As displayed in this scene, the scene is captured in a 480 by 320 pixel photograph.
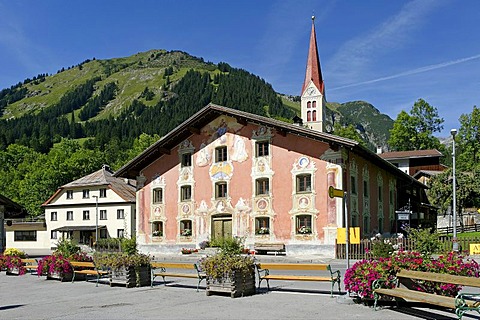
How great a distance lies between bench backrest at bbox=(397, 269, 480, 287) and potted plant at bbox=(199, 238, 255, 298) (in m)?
4.23

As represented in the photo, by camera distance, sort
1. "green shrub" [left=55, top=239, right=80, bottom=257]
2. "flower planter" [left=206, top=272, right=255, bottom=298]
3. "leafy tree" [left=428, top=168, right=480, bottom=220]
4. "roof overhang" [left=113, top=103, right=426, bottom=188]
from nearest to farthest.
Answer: "flower planter" [left=206, top=272, right=255, bottom=298] < "green shrub" [left=55, top=239, right=80, bottom=257] < "roof overhang" [left=113, top=103, right=426, bottom=188] < "leafy tree" [left=428, top=168, right=480, bottom=220]

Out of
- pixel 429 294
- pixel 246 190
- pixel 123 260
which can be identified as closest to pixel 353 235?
pixel 429 294

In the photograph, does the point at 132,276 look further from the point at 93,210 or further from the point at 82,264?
the point at 93,210

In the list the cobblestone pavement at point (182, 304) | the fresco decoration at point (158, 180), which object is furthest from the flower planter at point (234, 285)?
the fresco decoration at point (158, 180)

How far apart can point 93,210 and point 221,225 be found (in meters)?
27.8

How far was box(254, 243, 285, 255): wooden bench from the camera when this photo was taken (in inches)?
1312

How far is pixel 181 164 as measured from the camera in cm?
3847

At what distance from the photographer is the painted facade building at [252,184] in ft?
106

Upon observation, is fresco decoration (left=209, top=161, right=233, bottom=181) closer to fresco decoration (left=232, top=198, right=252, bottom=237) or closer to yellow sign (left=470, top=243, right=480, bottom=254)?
fresco decoration (left=232, top=198, right=252, bottom=237)

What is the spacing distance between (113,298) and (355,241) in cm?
629

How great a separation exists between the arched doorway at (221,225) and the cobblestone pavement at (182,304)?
742 inches

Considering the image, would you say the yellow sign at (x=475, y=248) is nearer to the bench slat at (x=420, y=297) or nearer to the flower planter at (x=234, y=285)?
the flower planter at (x=234, y=285)

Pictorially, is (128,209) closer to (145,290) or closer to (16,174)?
(145,290)

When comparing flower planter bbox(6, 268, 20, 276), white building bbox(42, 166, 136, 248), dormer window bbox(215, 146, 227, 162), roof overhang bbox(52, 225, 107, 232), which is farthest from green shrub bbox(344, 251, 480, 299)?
roof overhang bbox(52, 225, 107, 232)
